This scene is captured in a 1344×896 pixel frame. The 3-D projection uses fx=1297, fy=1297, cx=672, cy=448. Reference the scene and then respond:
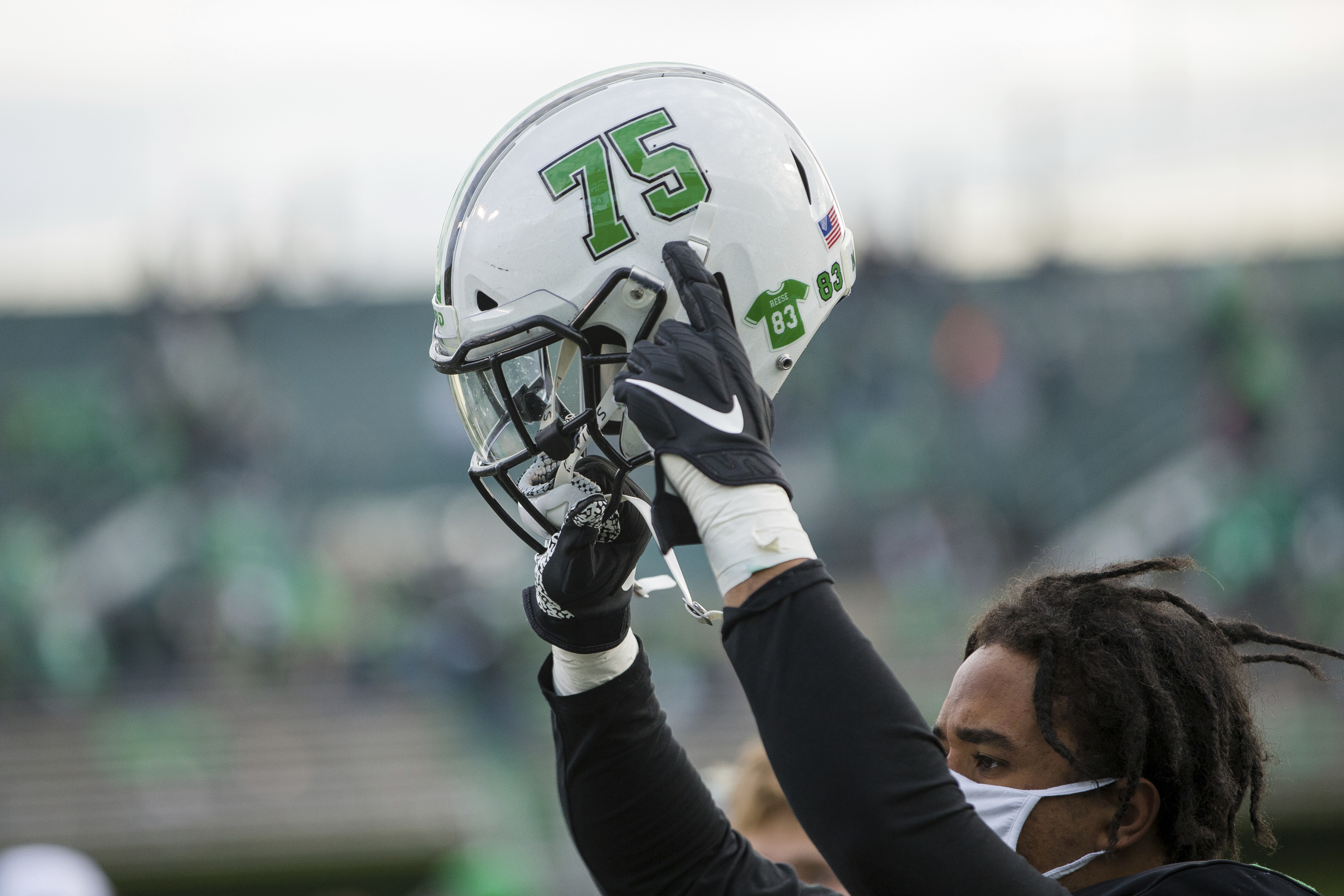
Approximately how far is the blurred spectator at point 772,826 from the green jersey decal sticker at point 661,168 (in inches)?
65.6

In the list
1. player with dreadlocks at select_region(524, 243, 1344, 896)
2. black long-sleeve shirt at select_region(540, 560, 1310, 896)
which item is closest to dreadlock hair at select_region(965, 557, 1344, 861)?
player with dreadlocks at select_region(524, 243, 1344, 896)

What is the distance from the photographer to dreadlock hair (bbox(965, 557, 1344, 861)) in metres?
1.84

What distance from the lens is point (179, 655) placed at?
1254 centimetres

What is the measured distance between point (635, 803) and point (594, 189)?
0.97 meters

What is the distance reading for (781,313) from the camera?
1879 millimetres

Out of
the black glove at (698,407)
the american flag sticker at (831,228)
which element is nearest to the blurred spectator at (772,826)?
the american flag sticker at (831,228)

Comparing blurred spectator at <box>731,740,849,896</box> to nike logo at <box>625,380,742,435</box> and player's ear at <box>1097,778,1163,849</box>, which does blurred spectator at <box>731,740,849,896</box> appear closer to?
player's ear at <box>1097,778,1163,849</box>

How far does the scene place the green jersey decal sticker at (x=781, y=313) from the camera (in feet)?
6.08

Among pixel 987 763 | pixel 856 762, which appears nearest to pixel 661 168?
pixel 856 762

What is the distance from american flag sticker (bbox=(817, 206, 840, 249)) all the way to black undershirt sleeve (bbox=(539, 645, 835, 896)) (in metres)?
A: 0.74

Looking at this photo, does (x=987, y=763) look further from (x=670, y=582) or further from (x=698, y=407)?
(x=698, y=407)

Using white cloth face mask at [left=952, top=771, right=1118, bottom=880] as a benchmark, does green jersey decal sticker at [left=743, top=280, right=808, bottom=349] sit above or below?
above

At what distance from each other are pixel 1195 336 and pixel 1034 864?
15.7m

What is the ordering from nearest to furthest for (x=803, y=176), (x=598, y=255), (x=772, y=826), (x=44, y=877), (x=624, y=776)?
(x=598, y=255)
(x=803, y=176)
(x=624, y=776)
(x=772, y=826)
(x=44, y=877)
